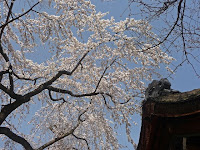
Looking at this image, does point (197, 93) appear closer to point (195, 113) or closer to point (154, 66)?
point (195, 113)

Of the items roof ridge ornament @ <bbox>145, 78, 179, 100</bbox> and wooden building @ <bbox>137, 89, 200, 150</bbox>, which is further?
roof ridge ornament @ <bbox>145, 78, 179, 100</bbox>

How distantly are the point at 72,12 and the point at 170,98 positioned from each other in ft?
23.7

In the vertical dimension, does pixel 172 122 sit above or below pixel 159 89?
below

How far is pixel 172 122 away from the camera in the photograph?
305cm

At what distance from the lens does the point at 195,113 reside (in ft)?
9.04

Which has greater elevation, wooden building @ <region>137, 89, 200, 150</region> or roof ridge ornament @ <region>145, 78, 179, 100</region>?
roof ridge ornament @ <region>145, 78, 179, 100</region>

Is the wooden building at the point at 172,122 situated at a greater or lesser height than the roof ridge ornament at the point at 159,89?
lesser

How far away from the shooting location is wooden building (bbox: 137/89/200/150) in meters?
2.85

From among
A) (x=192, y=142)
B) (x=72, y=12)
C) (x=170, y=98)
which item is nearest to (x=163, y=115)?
(x=170, y=98)

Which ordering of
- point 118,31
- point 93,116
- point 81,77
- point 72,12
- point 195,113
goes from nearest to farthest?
point 195,113
point 72,12
point 118,31
point 93,116
point 81,77

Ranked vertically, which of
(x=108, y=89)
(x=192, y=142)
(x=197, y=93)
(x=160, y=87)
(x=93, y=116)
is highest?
(x=108, y=89)

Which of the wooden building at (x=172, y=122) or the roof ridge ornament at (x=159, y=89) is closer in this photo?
the wooden building at (x=172, y=122)

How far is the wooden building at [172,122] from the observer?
285 cm

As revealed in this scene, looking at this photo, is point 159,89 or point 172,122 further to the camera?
point 159,89
